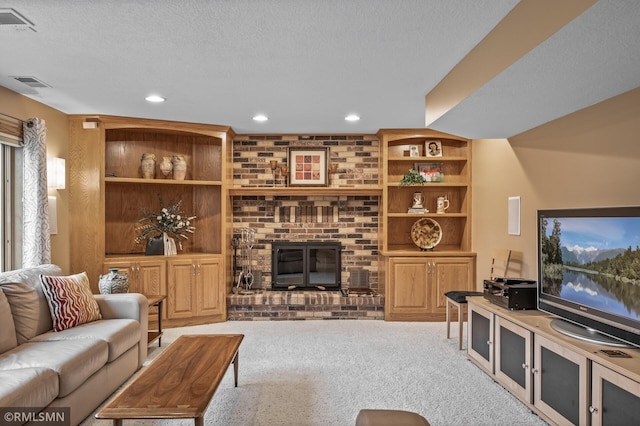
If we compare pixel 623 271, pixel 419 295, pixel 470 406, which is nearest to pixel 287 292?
pixel 419 295

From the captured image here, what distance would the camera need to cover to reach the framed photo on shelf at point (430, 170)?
5371 millimetres

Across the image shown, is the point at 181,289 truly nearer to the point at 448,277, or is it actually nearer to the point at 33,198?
the point at 33,198

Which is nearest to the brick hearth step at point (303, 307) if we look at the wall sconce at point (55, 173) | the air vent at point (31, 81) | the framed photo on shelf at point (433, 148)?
the framed photo on shelf at point (433, 148)

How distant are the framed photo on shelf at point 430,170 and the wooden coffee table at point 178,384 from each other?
3.46 metres

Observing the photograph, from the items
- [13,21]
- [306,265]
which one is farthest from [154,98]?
[306,265]

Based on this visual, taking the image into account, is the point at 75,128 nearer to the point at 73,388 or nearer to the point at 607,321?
the point at 73,388

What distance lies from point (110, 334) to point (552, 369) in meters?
3.01

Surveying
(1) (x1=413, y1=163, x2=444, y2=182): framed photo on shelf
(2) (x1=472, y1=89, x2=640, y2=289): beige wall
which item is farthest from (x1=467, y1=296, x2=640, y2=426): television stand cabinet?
(1) (x1=413, y1=163, x2=444, y2=182): framed photo on shelf

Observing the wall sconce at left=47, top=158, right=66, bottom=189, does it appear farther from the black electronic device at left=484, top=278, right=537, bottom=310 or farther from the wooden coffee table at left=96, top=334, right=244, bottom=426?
the black electronic device at left=484, top=278, right=537, bottom=310

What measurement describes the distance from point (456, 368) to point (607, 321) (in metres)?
1.46

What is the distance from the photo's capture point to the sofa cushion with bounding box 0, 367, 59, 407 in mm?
1978

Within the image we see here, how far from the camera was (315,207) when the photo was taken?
5.60m

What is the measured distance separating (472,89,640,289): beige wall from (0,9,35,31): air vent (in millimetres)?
3586

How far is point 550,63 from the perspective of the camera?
2072 mm
